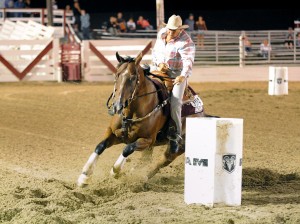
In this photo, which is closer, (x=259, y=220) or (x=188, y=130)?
(x=259, y=220)

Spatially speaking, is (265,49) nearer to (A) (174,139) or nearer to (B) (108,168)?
(B) (108,168)

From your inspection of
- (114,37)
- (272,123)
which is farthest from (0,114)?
(114,37)

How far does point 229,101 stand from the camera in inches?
742

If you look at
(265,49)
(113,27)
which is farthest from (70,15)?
(265,49)

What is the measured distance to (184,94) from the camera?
10312mm

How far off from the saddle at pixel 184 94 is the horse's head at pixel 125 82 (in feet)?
2.17

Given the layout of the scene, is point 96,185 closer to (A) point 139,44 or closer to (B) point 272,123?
(B) point 272,123

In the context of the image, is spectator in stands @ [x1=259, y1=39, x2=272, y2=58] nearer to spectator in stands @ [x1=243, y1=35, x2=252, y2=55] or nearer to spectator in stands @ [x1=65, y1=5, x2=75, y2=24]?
spectator in stands @ [x1=243, y1=35, x2=252, y2=55]

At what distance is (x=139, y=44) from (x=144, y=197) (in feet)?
56.0

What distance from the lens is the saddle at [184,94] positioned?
33.0 feet

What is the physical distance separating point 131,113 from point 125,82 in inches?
18.4

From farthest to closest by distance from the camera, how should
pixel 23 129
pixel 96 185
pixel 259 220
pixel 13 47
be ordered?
1. pixel 13 47
2. pixel 23 129
3. pixel 96 185
4. pixel 259 220

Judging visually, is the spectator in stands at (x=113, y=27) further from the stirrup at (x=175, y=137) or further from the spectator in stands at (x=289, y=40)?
the stirrup at (x=175, y=137)

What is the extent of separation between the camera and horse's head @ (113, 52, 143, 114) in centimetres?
898
